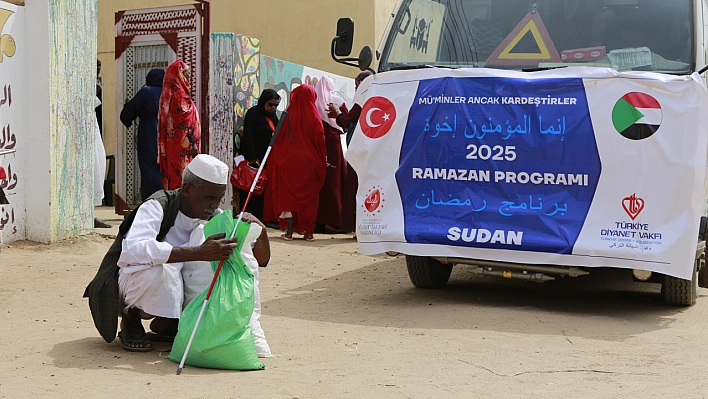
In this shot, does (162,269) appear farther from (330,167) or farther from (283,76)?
(283,76)

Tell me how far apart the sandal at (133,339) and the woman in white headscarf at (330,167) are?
21.0ft

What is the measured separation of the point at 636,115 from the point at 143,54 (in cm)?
757

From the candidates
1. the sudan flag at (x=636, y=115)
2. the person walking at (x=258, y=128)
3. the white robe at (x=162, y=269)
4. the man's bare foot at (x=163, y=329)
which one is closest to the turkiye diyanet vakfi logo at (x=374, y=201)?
the sudan flag at (x=636, y=115)

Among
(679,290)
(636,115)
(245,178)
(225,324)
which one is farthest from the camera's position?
(245,178)

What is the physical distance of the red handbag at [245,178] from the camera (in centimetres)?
1064

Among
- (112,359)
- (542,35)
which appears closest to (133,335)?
(112,359)

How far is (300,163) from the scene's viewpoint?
10.2 m

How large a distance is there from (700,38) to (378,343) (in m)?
3.08

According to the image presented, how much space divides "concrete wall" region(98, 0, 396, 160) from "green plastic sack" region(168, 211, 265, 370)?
12.5m

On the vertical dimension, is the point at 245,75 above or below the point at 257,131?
above

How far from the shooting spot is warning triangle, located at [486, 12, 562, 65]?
629 centimetres

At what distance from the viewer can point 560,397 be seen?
13.0ft

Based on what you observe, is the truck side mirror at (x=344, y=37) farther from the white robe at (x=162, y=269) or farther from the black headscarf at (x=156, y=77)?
the black headscarf at (x=156, y=77)

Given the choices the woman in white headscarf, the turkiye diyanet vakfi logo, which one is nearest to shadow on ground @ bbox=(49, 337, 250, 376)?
the turkiye diyanet vakfi logo
